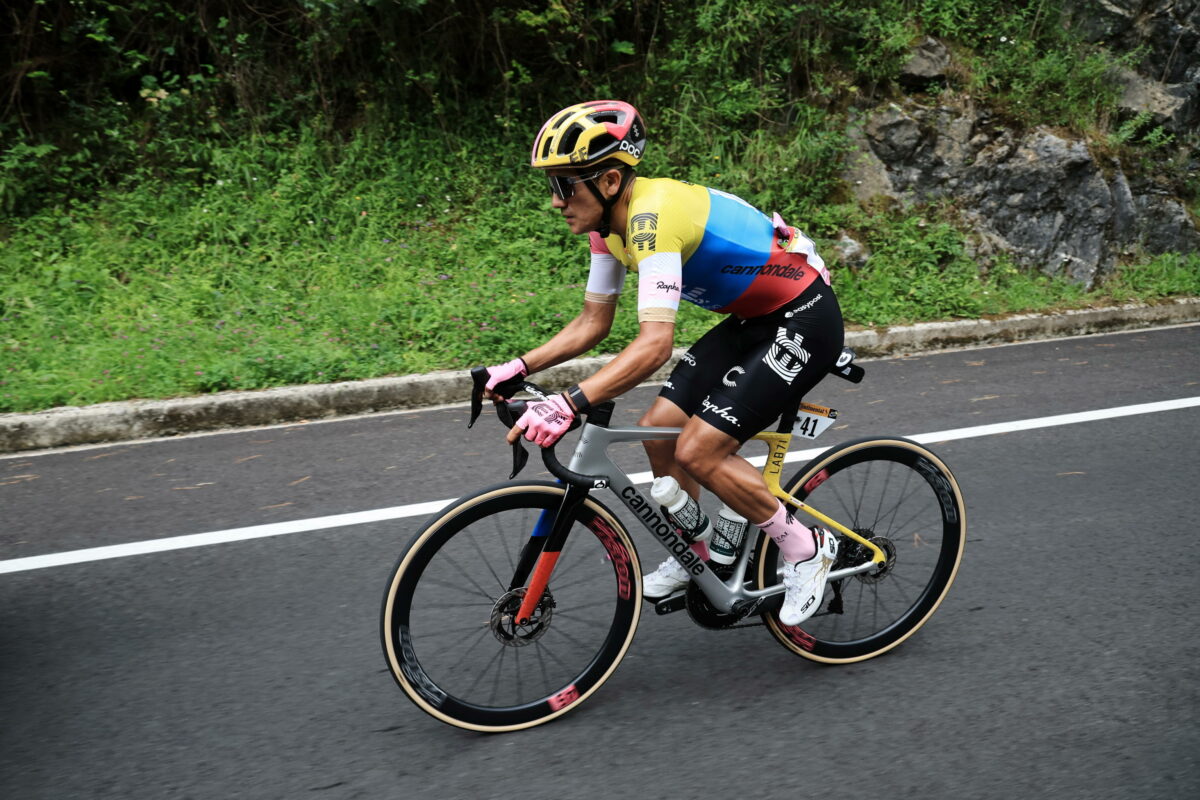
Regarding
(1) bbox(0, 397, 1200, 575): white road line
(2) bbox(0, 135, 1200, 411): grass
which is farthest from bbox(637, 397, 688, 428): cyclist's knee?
(2) bbox(0, 135, 1200, 411): grass

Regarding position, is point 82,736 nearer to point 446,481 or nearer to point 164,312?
point 446,481

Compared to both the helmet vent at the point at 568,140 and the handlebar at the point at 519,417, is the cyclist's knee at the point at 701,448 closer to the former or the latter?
the handlebar at the point at 519,417

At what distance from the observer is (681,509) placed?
322 cm

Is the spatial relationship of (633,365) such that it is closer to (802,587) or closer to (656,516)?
(656,516)

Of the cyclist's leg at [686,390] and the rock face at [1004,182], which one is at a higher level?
the cyclist's leg at [686,390]

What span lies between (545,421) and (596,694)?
3.65ft

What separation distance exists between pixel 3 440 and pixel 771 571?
4818 mm

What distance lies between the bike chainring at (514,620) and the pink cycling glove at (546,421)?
1.95ft

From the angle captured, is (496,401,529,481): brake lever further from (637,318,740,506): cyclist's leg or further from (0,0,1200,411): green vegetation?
(0,0,1200,411): green vegetation

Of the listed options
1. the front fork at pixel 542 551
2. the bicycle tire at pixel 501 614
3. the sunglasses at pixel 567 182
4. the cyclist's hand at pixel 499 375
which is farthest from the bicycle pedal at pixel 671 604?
the sunglasses at pixel 567 182

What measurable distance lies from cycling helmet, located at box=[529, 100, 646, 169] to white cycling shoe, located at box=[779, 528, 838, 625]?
141cm

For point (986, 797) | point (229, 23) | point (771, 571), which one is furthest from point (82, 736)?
point (229, 23)

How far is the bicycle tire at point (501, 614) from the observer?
2.90 m

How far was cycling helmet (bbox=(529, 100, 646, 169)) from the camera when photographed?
2.87 m
